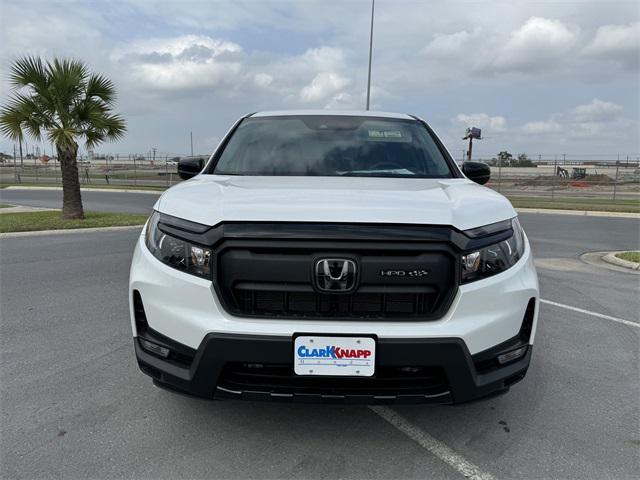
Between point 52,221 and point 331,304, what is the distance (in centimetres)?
→ 1133

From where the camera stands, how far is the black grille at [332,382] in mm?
2184

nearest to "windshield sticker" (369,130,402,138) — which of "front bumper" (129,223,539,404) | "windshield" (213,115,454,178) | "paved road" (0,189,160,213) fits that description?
"windshield" (213,115,454,178)

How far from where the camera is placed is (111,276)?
6.27m

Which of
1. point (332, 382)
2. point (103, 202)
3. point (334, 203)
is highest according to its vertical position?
point (334, 203)

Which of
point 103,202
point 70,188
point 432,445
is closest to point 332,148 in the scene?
point 432,445

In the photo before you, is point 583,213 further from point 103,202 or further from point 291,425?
point 103,202

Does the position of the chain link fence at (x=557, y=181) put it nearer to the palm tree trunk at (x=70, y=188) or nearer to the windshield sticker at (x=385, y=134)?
the palm tree trunk at (x=70, y=188)

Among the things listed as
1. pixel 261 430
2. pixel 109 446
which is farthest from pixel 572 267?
pixel 109 446

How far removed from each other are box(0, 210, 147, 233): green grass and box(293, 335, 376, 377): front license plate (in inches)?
397

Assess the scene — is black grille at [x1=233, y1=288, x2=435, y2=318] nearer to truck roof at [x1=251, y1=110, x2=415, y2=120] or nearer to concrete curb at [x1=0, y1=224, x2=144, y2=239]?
truck roof at [x1=251, y1=110, x2=415, y2=120]

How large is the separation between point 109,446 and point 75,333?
194 cm

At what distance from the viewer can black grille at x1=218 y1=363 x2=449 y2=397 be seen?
2.18 metres

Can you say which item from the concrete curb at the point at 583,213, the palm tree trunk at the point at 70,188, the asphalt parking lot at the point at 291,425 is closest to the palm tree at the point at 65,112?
the palm tree trunk at the point at 70,188

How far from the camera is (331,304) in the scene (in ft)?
7.32
